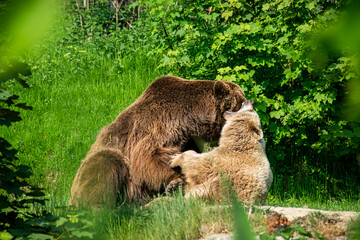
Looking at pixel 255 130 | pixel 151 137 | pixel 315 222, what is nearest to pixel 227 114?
pixel 255 130

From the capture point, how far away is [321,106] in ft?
20.5

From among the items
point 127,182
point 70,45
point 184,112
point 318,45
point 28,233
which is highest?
point 70,45

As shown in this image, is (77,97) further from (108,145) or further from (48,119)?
(108,145)

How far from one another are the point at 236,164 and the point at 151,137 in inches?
38.5

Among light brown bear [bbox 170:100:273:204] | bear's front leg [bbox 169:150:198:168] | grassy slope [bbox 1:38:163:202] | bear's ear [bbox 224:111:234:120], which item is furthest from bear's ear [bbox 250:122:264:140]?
grassy slope [bbox 1:38:163:202]

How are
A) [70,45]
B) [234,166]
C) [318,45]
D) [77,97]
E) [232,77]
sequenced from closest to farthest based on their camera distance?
[318,45] → [234,166] → [232,77] → [77,97] → [70,45]

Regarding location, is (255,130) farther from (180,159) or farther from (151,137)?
(151,137)

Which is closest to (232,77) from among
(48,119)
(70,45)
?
(48,119)

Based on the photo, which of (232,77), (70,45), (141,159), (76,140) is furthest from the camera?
(70,45)

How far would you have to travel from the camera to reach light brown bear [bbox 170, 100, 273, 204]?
4113 mm

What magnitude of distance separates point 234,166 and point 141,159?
1.02m

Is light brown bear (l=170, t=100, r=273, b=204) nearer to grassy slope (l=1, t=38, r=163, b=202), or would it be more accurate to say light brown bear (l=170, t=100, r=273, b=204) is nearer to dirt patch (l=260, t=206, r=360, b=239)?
dirt patch (l=260, t=206, r=360, b=239)

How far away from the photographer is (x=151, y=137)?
14.8ft

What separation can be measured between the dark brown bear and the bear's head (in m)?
0.32
